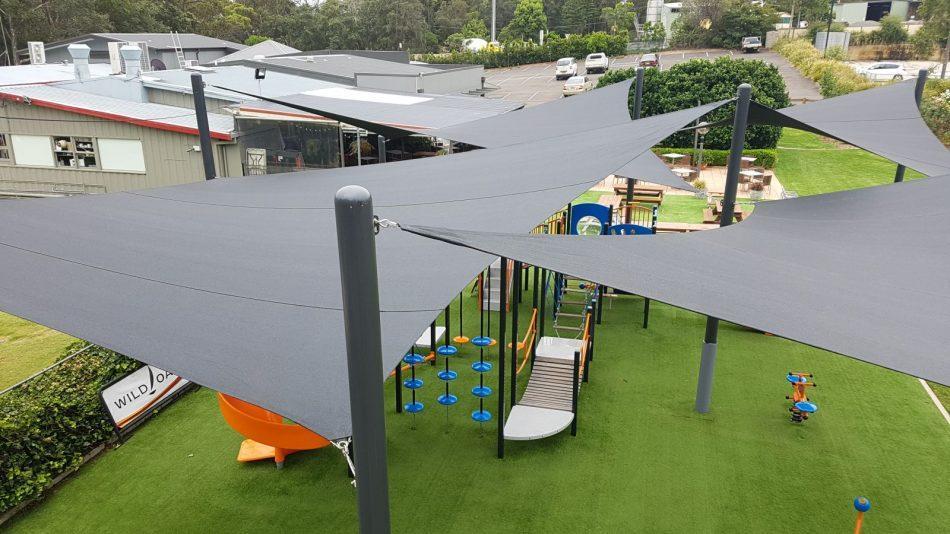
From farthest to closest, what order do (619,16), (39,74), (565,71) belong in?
(619,16) < (565,71) < (39,74)

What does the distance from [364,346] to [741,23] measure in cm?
6295

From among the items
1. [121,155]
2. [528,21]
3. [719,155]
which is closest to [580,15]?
[528,21]

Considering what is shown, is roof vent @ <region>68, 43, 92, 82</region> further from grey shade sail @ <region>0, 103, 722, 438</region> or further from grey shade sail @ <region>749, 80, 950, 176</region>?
grey shade sail @ <region>749, 80, 950, 176</region>

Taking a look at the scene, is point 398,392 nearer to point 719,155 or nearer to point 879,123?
point 879,123

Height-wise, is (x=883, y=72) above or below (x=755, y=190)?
above

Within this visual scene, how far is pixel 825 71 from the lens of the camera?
34.5 m

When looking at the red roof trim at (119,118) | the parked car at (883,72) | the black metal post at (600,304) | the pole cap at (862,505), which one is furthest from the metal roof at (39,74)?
the parked car at (883,72)

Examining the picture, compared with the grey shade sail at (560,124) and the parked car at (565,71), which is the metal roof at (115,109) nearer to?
the grey shade sail at (560,124)

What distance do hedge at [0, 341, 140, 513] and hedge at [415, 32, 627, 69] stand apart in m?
53.1

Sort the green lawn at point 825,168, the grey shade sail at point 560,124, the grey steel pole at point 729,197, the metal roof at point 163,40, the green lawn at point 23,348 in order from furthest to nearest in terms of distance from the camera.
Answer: the metal roof at point 163,40
the green lawn at point 825,168
the grey shade sail at point 560,124
the green lawn at point 23,348
the grey steel pole at point 729,197

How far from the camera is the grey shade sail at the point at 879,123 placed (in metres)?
8.88

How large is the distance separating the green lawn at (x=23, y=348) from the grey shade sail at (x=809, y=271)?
9733mm

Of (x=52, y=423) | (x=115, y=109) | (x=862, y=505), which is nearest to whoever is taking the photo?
(x=862, y=505)

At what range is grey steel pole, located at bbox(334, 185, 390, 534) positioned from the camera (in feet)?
9.75
